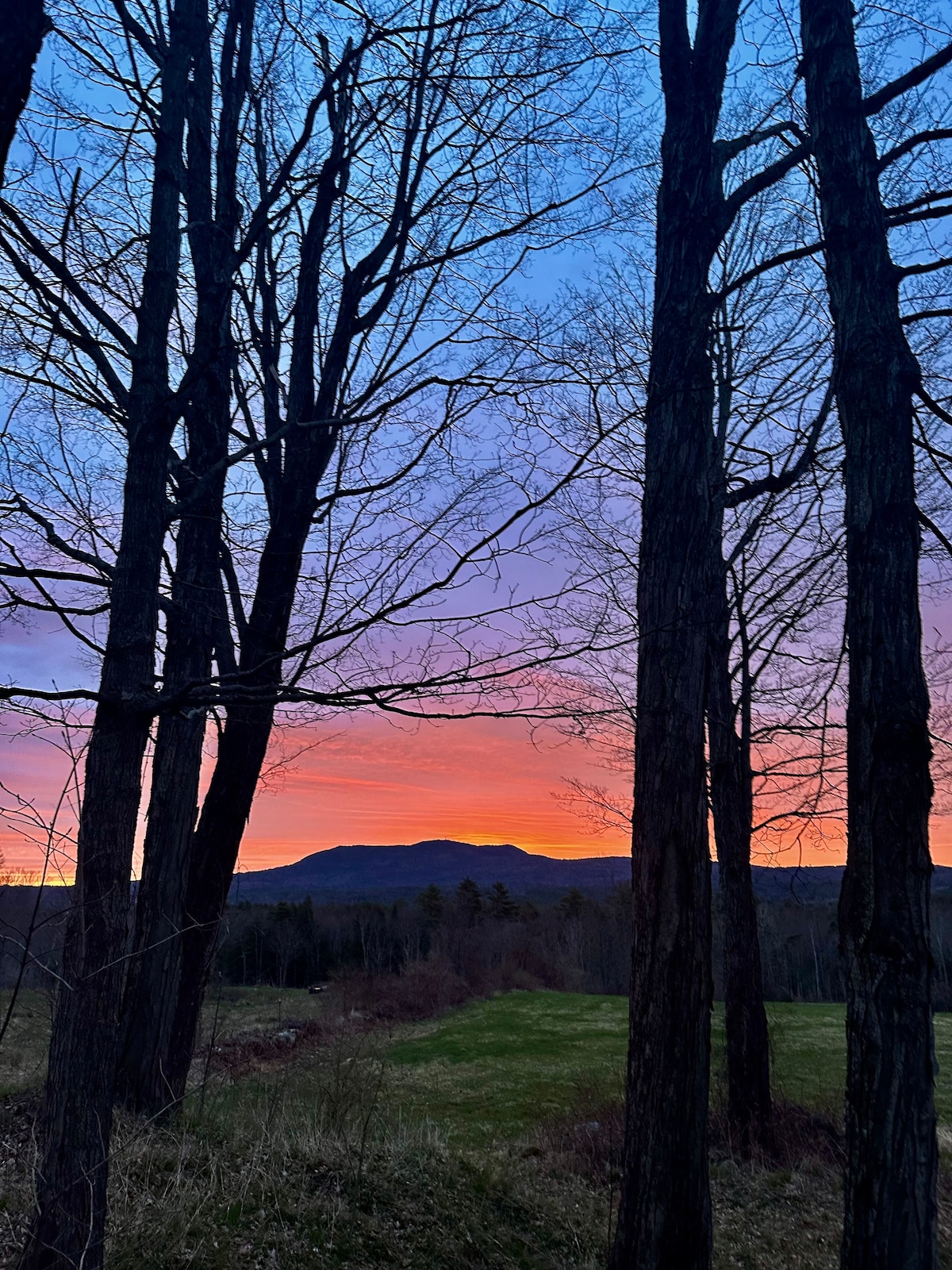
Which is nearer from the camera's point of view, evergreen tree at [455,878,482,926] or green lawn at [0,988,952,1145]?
green lawn at [0,988,952,1145]

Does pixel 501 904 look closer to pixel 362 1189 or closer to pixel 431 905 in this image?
Result: pixel 431 905

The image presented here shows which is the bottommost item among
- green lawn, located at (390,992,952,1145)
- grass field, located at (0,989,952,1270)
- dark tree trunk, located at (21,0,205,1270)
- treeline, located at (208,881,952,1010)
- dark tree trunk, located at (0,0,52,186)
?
treeline, located at (208,881,952,1010)

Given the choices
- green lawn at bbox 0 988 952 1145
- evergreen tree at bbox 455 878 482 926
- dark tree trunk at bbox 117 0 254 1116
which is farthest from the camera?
evergreen tree at bbox 455 878 482 926

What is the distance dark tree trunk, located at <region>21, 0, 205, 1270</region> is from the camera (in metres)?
2.93

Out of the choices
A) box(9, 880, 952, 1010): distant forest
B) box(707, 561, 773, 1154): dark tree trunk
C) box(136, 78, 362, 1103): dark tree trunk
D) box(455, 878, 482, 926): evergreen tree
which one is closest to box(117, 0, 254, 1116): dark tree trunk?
box(136, 78, 362, 1103): dark tree trunk

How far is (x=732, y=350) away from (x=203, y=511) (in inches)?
276

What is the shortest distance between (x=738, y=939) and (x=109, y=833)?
9.50 metres

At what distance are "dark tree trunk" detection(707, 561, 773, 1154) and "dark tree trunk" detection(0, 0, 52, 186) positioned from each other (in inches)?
370

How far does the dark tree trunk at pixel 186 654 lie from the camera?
5.96m

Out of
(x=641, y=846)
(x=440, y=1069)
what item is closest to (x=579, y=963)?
(x=440, y=1069)

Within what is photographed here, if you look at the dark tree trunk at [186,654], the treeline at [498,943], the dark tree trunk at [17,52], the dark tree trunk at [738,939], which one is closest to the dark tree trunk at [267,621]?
the dark tree trunk at [186,654]

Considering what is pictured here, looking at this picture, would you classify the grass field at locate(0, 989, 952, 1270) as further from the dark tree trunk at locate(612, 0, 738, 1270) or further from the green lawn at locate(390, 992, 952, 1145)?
the green lawn at locate(390, 992, 952, 1145)

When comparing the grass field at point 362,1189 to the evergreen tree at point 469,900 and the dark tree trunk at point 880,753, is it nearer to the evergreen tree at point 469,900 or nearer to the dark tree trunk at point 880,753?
the dark tree trunk at point 880,753

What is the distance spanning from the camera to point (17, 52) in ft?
7.11
